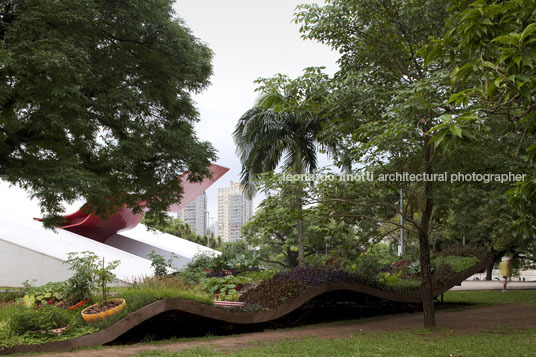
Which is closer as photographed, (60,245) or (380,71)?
(380,71)

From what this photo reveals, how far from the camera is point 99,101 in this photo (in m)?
12.3

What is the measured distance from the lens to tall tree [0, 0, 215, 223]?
10734mm

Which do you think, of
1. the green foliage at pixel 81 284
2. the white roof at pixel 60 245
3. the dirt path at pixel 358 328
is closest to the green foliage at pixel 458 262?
the dirt path at pixel 358 328

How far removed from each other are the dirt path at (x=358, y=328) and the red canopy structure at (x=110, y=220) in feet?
42.6

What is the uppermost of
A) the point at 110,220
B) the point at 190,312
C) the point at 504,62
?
the point at 110,220

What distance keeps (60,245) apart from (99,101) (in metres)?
9.03

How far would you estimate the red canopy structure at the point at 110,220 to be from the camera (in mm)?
23391

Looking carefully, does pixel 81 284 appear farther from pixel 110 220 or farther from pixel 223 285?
pixel 110 220

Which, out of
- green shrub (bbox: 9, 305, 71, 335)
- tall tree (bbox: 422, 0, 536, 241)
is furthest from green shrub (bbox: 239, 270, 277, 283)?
tall tree (bbox: 422, 0, 536, 241)

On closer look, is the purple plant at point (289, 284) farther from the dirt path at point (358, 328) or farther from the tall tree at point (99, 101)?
the tall tree at point (99, 101)

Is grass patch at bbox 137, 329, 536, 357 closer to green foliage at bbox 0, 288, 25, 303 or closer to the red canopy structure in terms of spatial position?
green foliage at bbox 0, 288, 25, 303

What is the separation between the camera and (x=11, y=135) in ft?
38.5

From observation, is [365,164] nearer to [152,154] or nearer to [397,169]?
[397,169]

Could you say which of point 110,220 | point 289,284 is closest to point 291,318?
point 289,284
